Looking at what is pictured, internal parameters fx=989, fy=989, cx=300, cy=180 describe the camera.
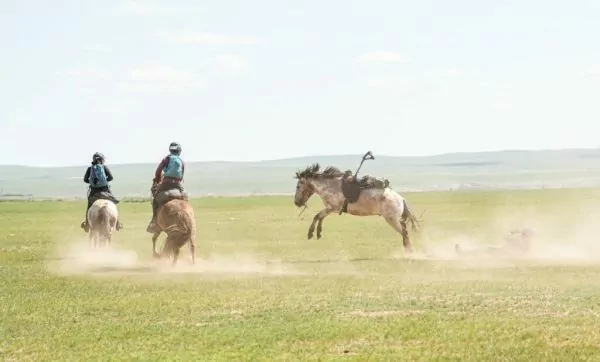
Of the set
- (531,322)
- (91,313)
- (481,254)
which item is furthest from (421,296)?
(481,254)

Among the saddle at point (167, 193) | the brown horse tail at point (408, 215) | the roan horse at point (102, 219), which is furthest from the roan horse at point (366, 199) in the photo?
the roan horse at point (102, 219)

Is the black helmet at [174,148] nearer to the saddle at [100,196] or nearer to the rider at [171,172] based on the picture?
the rider at [171,172]

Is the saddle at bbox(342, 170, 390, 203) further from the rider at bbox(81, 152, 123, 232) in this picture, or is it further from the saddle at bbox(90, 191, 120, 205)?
the saddle at bbox(90, 191, 120, 205)

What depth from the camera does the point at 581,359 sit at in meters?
11.2

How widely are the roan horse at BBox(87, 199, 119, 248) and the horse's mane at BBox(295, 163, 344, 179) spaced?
529 centimetres

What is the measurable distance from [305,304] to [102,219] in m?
11.6

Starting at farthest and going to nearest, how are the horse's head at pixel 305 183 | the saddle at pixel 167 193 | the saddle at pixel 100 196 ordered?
the horse's head at pixel 305 183, the saddle at pixel 100 196, the saddle at pixel 167 193

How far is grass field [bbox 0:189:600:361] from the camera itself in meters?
12.4

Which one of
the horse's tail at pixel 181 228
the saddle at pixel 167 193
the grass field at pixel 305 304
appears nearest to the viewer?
the grass field at pixel 305 304

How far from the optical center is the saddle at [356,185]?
27.0 m

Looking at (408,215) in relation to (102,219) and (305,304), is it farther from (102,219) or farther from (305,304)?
(305,304)

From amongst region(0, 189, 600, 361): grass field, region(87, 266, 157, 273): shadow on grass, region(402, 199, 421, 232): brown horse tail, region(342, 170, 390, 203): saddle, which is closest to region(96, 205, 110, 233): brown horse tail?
region(0, 189, 600, 361): grass field

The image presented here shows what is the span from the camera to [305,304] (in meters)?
16.2

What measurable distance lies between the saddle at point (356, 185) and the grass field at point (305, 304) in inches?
64.4
